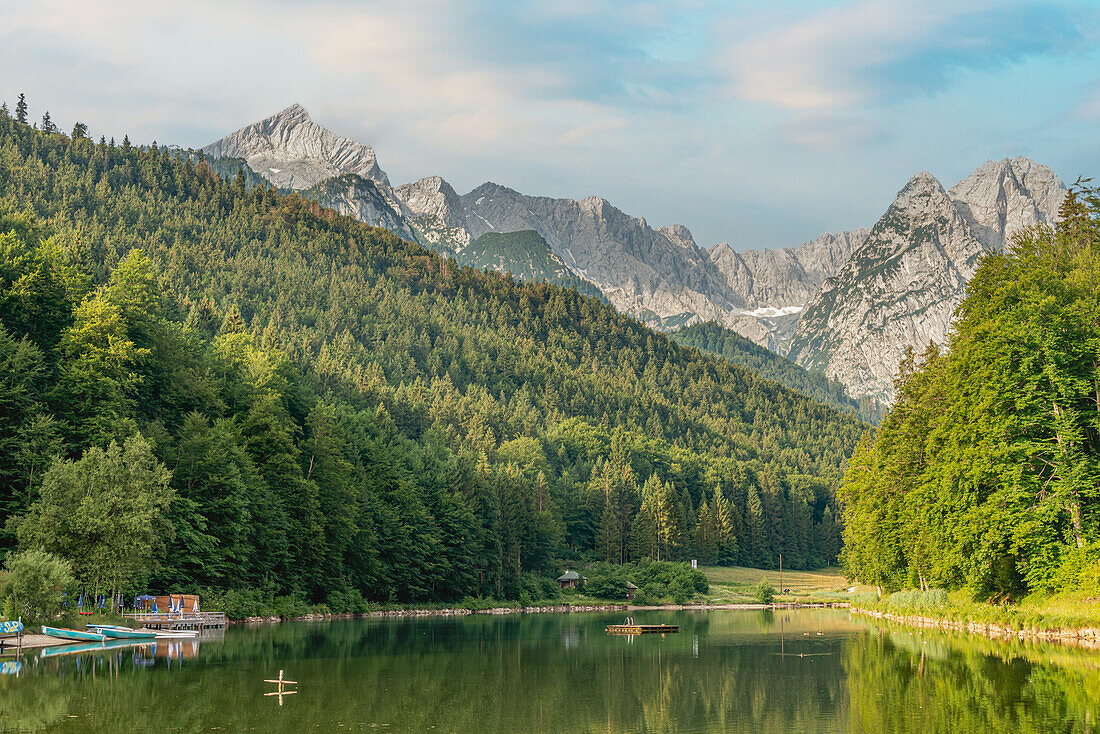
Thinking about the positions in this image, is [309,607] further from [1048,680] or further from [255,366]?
[1048,680]

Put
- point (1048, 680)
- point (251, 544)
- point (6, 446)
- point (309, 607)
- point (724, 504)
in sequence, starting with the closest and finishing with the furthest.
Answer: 1. point (1048, 680)
2. point (6, 446)
3. point (251, 544)
4. point (309, 607)
5. point (724, 504)

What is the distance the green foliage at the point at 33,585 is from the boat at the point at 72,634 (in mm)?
743

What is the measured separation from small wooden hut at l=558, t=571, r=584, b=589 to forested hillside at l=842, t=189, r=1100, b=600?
81.6 m

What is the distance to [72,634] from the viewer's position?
2050 inches

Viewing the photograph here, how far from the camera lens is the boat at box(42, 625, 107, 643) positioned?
50603 mm

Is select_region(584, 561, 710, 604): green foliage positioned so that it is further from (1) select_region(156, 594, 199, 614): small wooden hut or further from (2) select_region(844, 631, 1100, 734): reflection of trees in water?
(2) select_region(844, 631, 1100, 734): reflection of trees in water

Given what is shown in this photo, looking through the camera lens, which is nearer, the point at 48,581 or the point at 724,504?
the point at 48,581

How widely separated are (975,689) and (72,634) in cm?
4436

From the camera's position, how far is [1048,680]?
117 feet

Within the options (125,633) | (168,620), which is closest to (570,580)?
(168,620)

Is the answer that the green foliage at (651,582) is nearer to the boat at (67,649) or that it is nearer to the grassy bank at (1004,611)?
the grassy bank at (1004,611)

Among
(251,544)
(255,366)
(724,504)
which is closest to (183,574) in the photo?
(251,544)

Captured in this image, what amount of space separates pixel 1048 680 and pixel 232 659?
35131mm

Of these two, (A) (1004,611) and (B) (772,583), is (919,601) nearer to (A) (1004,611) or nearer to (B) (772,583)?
(A) (1004,611)
